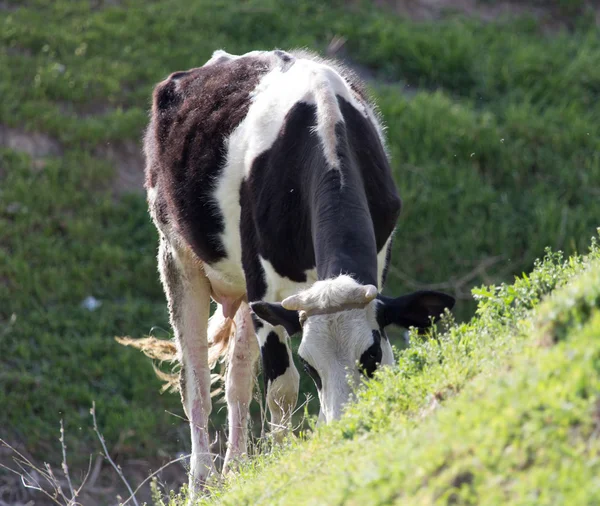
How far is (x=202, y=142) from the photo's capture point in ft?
21.8

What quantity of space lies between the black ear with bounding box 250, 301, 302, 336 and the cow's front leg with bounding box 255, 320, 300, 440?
0.79 m

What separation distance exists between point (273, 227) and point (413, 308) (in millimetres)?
991

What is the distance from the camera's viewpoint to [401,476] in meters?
3.28

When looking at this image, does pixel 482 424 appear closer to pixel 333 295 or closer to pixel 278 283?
pixel 333 295

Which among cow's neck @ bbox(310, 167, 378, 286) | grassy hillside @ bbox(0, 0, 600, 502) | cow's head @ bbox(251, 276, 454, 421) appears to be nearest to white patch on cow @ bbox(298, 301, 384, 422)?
cow's head @ bbox(251, 276, 454, 421)

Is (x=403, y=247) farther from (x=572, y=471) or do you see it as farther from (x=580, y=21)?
(x=572, y=471)

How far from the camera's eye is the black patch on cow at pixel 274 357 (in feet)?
20.5

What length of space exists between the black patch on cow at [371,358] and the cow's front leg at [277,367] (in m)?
1.18

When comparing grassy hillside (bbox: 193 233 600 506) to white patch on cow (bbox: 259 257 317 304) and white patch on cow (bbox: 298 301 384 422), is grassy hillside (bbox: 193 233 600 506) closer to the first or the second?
white patch on cow (bbox: 298 301 384 422)

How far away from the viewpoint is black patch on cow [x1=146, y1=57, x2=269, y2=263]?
6.50 m

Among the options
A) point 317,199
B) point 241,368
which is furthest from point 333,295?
point 241,368

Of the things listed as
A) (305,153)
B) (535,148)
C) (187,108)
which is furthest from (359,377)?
(535,148)

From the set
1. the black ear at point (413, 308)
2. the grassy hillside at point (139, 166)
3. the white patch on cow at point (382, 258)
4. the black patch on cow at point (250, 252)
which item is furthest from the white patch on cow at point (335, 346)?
the grassy hillside at point (139, 166)

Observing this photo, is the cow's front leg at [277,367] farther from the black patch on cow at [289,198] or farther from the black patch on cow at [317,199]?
the black patch on cow at [289,198]
